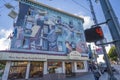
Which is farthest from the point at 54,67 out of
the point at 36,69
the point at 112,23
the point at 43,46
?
the point at 112,23

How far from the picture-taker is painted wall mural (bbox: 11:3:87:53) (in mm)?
18297

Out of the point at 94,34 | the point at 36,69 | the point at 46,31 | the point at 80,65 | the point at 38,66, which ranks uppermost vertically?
the point at 46,31

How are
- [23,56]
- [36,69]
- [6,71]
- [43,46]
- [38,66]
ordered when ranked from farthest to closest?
[43,46]
[38,66]
[36,69]
[23,56]
[6,71]

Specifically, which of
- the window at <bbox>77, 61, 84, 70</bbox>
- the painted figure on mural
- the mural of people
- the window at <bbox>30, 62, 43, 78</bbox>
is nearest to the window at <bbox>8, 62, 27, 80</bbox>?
the window at <bbox>30, 62, 43, 78</bbox>

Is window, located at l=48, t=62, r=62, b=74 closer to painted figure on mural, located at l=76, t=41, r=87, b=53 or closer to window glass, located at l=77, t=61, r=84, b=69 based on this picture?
window glass, located at l=77, t=61, r=84, b=69

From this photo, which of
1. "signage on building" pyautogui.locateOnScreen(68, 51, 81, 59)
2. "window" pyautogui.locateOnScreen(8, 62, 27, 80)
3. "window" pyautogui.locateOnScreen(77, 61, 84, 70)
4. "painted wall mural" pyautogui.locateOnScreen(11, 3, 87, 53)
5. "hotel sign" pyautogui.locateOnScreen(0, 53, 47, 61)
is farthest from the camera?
"window" pyautogui.locateOnScreen(77, 61, 84, 70)

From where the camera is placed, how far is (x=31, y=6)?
818 inches

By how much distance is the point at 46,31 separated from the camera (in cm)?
2120

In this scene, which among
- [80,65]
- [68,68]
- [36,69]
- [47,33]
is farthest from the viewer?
[80,65]

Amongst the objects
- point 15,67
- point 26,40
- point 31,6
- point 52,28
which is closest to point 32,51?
point 26,40

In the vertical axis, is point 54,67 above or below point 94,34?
below

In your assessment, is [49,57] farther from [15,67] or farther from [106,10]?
[106,10]

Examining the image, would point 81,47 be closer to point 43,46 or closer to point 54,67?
point 54,67

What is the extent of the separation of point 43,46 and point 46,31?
3084mm
